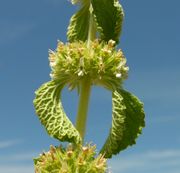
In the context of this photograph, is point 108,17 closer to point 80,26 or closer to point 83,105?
point 80,26

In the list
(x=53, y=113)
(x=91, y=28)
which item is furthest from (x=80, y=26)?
(x=53, y=113)

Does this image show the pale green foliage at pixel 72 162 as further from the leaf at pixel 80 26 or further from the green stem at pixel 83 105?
the leaf at pixel 80 26

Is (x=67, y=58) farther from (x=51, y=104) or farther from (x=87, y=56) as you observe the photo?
(x=51, y=104)

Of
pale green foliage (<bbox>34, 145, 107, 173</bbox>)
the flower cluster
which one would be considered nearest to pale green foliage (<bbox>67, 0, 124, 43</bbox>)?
the flower cluster

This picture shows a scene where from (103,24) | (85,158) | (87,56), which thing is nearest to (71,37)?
(103,24)

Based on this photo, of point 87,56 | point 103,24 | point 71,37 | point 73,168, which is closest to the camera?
point 73,168

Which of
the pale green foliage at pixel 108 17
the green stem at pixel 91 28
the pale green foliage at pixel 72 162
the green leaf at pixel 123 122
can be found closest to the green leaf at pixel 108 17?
the pale green foliage at pixel 108 17

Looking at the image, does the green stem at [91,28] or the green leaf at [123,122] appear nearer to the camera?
the green leaf at [123,122]
